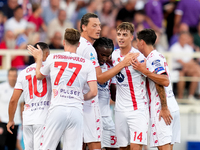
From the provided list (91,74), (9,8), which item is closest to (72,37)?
(91,74)

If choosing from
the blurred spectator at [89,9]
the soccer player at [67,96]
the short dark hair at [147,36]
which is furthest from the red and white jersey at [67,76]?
the blurred spectator at [89,9]

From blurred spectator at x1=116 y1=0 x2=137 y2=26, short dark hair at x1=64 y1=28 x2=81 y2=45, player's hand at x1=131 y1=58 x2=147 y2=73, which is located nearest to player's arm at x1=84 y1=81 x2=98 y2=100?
short dark hair at x1=64 y1=28 x2=81 y2=45

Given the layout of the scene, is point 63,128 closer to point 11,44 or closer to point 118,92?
point 118,92

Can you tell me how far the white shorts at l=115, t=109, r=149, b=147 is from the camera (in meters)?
6.62

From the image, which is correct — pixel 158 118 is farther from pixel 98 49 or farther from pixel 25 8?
pixel 25 8

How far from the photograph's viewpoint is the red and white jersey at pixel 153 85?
21.9 feet

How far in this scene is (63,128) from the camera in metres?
6.00

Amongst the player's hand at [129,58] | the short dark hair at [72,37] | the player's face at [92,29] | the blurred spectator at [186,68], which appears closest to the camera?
the short dark hair at [72,37]

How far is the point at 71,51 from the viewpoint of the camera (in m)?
6.22

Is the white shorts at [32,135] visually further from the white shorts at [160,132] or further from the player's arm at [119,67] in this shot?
the white shorts at [160,132]

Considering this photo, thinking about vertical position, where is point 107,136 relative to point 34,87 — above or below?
below

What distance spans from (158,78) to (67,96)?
1595 millimetres

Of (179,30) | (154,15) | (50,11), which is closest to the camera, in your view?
(50,11)

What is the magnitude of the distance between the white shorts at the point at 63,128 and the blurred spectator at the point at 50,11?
6735 mm
